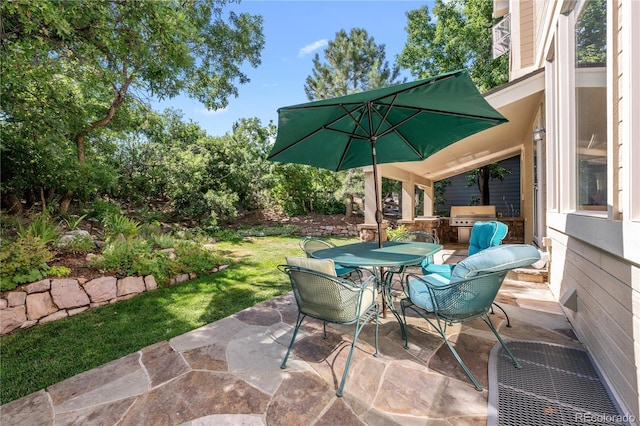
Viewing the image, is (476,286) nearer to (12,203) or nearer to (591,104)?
(591,104)

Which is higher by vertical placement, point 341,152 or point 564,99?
point 564,99

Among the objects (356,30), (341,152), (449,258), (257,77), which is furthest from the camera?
(356,30)

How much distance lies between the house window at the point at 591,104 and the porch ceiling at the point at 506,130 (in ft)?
4.99

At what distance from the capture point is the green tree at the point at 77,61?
3.56m

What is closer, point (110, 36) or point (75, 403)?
point (75, 403)

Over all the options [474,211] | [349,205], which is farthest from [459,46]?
[474,211]

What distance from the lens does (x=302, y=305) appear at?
262 centimetres

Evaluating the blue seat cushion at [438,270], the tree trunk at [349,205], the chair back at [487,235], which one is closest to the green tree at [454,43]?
the tree trunk at [349,205]

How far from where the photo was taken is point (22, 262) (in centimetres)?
382

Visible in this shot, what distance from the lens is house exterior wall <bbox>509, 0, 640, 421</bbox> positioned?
1708mm

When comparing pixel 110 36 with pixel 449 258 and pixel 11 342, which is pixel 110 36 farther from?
pixel 449 258

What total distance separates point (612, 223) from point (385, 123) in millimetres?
2551

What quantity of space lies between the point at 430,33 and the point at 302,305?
18.4 meters

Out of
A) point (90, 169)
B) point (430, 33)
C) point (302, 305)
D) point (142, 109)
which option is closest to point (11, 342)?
point (302, 305)
